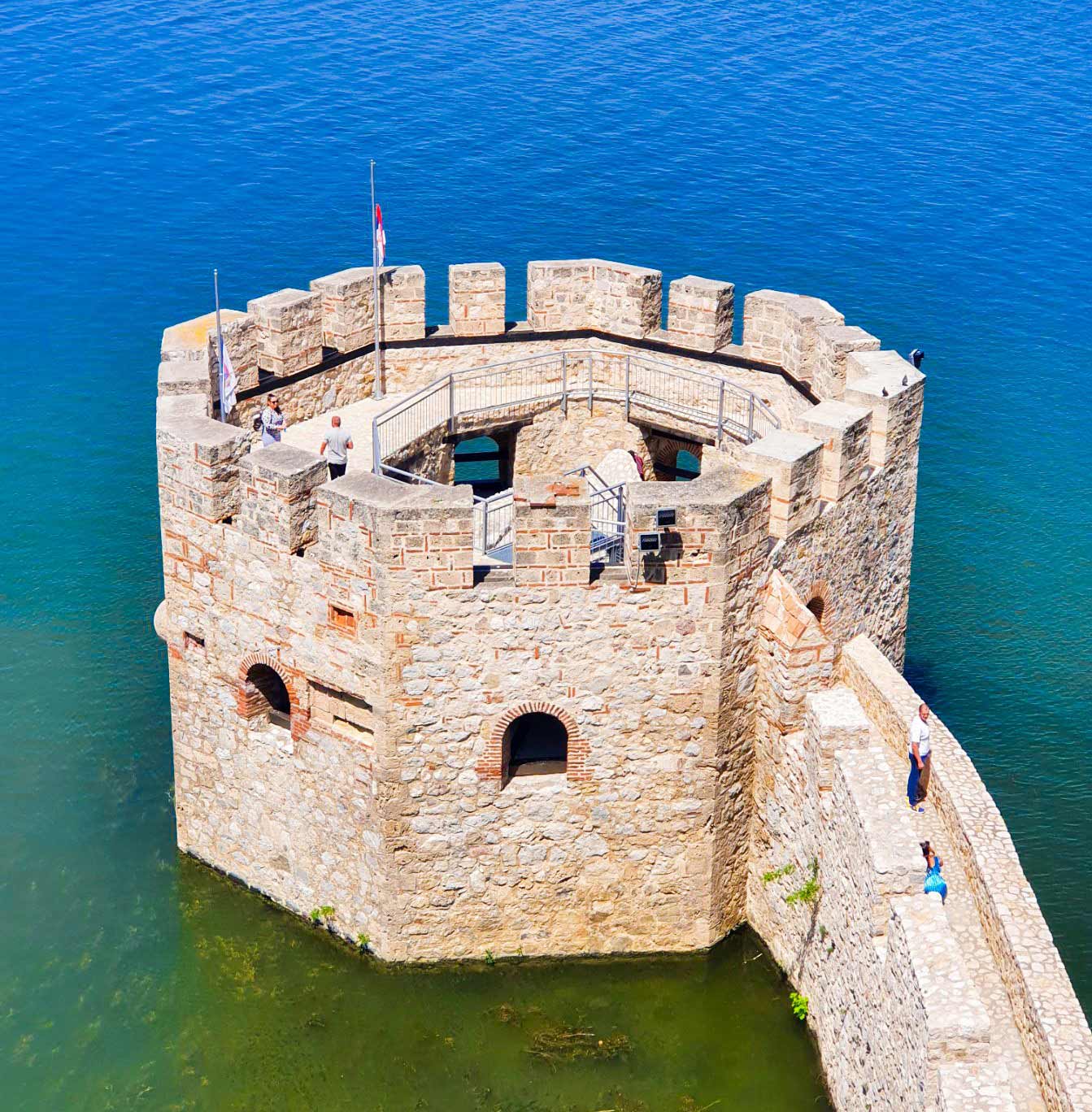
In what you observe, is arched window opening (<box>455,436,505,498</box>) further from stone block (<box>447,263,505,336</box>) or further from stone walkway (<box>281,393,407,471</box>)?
stone walkway (<box>281,393,407,471</box>)

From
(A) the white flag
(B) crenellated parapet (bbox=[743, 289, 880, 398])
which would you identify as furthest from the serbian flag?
(B) crenellated parapet (bbox=[743, 289, 880, 398])

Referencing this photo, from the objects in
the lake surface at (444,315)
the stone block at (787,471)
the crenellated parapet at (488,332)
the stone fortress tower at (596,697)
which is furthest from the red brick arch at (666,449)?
the lake surface at (444,315)

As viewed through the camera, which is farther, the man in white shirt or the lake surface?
the lake surface

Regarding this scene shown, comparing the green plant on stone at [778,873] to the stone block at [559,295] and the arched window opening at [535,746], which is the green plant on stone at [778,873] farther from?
the stone block at [559,295]

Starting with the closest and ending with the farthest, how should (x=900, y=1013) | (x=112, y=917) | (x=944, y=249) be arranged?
(x=900, y=1013)
(x=112, y=917)
(x=944, y=249)

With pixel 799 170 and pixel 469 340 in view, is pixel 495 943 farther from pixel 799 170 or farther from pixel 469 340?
pixel 799 170

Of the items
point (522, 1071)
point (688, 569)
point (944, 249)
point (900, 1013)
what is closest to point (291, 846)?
point (522, 1071)
